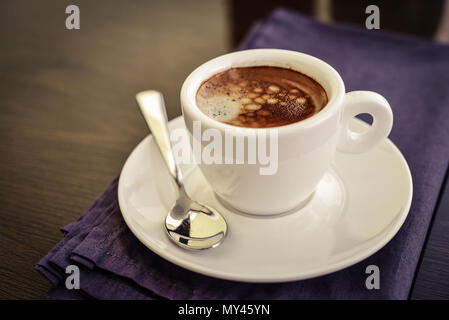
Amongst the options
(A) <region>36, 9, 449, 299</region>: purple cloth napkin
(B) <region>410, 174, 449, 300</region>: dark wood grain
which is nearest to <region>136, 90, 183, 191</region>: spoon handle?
(A) <region>36, 9, 449, 299</region>: purple cloth napkin

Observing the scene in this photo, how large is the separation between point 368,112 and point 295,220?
0.64 feet

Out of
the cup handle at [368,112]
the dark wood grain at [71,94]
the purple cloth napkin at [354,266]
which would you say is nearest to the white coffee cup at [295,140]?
the cup handle at [368,112]

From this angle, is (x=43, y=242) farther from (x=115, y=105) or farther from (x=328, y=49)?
(x=328, y=49)

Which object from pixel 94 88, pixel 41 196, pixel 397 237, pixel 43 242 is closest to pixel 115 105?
pixel 94 88

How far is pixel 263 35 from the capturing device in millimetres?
1135

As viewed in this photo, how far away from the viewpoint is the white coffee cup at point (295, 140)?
2.01ft

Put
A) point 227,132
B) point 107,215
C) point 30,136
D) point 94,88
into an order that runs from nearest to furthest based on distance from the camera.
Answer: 1. point 227,132
2. point 107,215
3. point 30,136
4. point 94,88

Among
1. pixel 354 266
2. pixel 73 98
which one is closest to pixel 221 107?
pixel 354 266

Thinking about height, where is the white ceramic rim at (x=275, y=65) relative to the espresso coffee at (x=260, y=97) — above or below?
above

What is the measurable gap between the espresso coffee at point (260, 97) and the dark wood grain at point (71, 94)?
0.85ft

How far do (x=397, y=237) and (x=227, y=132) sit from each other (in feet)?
0.96

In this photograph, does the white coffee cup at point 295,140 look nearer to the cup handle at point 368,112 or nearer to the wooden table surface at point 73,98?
the cup handle at point 368,112

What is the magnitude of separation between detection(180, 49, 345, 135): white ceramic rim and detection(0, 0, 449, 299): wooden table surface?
0.85ft

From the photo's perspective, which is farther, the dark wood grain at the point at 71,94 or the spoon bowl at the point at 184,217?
the dark wood grain at the point at 71,94
